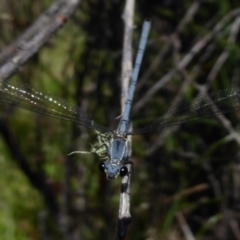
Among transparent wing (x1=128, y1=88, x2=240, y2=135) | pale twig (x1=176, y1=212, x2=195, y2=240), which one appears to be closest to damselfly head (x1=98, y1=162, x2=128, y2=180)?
transparent wing (x1=128, y1=88, x2=240, y2=135)

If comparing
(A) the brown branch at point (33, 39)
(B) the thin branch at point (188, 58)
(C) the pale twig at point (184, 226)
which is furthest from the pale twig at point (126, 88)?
(C) the pale twig at point (184, 226)

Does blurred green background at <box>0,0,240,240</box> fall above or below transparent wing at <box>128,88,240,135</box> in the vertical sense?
above

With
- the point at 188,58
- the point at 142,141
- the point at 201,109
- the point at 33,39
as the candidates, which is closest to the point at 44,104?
the point at 33,39

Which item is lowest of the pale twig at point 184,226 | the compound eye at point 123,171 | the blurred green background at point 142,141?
the compound eye at point 123,171

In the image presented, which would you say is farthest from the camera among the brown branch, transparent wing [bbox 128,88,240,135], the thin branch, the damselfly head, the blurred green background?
the blurred green background

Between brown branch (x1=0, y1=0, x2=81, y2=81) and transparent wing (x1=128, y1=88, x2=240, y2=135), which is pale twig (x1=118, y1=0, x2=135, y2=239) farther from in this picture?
transparent wing (x1=128, y1=88, x2=240, y2=135)

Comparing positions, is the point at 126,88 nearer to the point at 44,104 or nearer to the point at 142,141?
the point at 44,104

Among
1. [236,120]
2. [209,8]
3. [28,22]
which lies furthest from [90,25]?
[236,120]

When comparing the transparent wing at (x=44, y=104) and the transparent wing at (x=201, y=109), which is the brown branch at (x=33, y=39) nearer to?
the transparent wing at (x=44, y=104)
